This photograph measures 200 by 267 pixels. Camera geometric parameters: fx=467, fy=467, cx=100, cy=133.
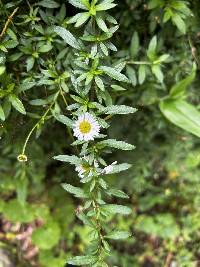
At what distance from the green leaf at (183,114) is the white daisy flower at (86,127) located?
575 millimetres


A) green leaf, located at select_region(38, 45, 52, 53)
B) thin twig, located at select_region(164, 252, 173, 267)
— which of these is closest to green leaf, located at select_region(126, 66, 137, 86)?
green leaf, located at select_region(38, 45, 52, 53)

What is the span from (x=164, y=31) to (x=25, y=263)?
145 centimetres

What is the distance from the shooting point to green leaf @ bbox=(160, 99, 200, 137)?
73.4 inches

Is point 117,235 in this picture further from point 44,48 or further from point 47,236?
point 47,236

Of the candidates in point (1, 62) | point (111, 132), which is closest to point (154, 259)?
point (111, 132)

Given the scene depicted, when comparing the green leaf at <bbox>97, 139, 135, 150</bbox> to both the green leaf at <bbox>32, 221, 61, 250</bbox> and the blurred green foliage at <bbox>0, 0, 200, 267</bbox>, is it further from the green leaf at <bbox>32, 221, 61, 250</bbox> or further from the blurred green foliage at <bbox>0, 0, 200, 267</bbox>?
the green leaf at <bbox>32, 221, 61, 250</bbox>

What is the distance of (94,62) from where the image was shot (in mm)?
1449

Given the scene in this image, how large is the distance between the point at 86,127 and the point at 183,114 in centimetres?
61

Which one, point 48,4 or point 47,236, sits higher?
point 48,4

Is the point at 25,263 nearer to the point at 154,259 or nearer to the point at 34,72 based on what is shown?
the point at 154,259

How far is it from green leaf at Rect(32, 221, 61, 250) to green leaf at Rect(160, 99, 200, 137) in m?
0.98

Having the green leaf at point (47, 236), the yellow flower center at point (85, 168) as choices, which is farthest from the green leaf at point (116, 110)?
the green leaf at point (47, 236)

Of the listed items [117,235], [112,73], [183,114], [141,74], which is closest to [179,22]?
[141,74]

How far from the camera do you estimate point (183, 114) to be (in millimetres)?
1900
